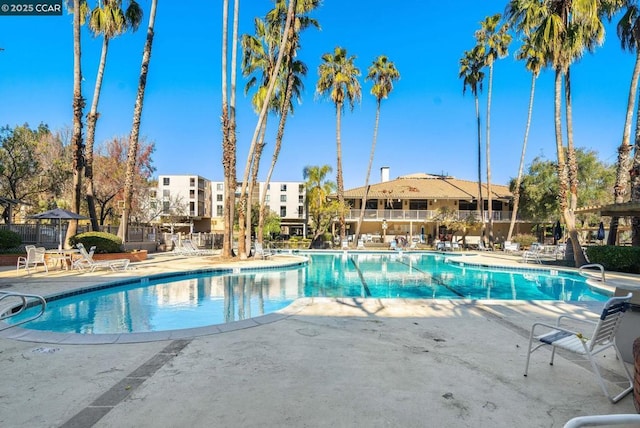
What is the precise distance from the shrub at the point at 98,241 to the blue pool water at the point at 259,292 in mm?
4772

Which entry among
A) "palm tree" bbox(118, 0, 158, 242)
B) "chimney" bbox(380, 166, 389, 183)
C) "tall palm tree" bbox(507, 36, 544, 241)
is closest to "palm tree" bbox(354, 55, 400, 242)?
"tall palm tree" bbox(507, 36, 544, 241)

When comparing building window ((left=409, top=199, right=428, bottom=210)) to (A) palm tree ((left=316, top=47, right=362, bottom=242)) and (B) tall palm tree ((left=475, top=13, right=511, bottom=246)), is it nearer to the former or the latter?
(A) palm tree ((left=316, top=47, right=362, bottom=242))

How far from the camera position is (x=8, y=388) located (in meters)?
3.33

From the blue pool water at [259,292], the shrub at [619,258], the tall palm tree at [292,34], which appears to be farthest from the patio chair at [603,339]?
the tall palm tree at [292,34]

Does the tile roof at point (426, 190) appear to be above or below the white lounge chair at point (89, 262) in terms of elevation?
above

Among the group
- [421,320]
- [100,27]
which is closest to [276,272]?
[421,320]

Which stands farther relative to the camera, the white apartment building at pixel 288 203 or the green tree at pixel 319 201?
the white apartment building at pixel 288 203

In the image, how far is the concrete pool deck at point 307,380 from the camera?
2.83 m

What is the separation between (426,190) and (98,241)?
27.4 metres

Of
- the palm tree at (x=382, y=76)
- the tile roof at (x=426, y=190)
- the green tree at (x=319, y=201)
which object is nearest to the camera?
the palm tree at (x=382, y=76)

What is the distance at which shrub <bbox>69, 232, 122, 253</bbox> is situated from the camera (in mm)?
14766

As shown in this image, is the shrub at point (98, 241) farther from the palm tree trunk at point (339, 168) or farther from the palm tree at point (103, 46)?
the palm tree trunk at point (339, 168)

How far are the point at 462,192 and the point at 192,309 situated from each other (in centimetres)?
3092

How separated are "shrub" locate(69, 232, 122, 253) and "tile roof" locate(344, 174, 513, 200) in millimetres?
21011
